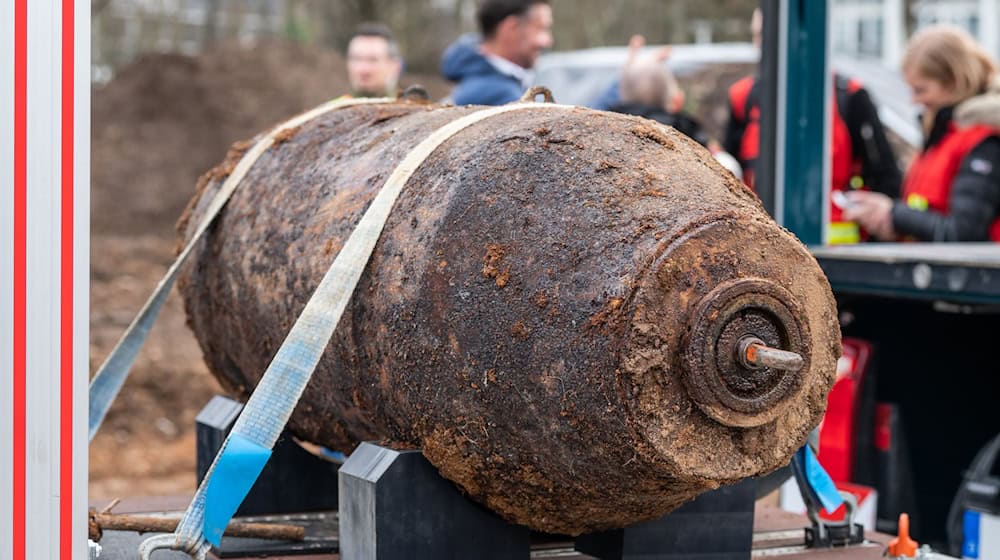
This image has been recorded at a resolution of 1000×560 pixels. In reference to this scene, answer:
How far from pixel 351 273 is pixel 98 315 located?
10156mm

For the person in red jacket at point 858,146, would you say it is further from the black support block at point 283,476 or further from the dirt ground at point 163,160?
the dirt ground at point 163,160

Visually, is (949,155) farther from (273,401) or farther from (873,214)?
(273,401)

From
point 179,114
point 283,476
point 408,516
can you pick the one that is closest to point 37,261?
point 408,516

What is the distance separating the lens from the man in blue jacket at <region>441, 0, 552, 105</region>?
629cm

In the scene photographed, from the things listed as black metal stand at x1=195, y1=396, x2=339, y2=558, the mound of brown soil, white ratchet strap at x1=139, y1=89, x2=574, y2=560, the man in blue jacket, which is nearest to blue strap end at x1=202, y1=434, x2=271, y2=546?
white ratchet strap at x1=139, y1=89, x2=574, y2=560

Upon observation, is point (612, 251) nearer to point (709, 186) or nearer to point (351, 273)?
point (709, 186)

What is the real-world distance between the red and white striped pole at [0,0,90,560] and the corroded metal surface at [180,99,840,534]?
2.39 ft

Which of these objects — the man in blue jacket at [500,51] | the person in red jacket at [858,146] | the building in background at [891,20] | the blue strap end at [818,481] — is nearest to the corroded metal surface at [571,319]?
the blue strap end at [818,481]

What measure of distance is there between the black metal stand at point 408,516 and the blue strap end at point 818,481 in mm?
733

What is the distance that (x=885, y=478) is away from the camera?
546 cm

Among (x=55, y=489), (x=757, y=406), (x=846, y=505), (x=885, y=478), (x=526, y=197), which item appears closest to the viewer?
(x=55, y=489)

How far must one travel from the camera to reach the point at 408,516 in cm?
288

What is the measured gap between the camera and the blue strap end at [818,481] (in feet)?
10.8

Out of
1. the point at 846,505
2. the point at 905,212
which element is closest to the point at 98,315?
the point at 905,212
